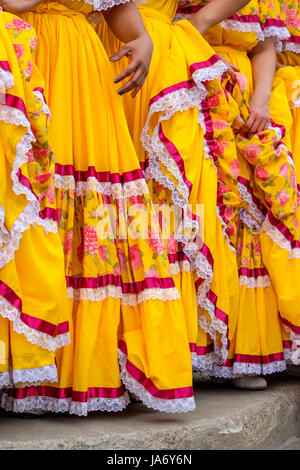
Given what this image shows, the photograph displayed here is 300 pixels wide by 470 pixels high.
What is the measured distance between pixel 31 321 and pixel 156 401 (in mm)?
371

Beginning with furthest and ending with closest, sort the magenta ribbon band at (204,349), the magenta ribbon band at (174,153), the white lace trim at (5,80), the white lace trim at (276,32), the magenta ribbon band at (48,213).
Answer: the white lace trim at (276,32), the magenta ribbon band at (204,349), the magenta ribbon band at (174,153), the magenta ribbon band at (48,213), the white lace trim at (5,80)

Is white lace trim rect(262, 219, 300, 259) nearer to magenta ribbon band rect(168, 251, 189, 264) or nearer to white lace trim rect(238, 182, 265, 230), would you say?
white lace trim rect(238, 182, 265, 230)

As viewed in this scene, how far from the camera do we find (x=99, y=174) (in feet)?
5.97

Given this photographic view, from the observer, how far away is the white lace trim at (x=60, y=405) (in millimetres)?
1672

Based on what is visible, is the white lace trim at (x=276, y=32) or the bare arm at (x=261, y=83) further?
the white lace trim at (x=276, y=32)

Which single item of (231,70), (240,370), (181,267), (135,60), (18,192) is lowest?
(240,370)

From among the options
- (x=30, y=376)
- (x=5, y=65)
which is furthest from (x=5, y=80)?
(x=30, y=376)

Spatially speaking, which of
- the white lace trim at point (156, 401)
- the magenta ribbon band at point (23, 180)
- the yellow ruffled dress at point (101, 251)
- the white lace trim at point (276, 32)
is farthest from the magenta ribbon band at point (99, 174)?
the white lace trim at point (276, 32)

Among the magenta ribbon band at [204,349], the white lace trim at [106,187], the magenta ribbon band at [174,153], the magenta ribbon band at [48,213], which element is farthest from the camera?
the magenta ribbon band at [204,349]

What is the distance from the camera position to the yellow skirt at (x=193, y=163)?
1.94m

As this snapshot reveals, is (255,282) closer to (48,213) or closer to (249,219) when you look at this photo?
(249,219)

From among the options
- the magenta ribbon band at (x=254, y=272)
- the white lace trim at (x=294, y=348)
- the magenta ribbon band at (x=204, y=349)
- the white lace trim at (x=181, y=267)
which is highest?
the white lace trim at (x=181, y=267)

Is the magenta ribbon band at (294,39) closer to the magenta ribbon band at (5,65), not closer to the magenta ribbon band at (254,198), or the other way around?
the magenta ribbon band at (254,198)

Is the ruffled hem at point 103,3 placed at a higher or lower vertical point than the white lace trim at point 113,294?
higher
